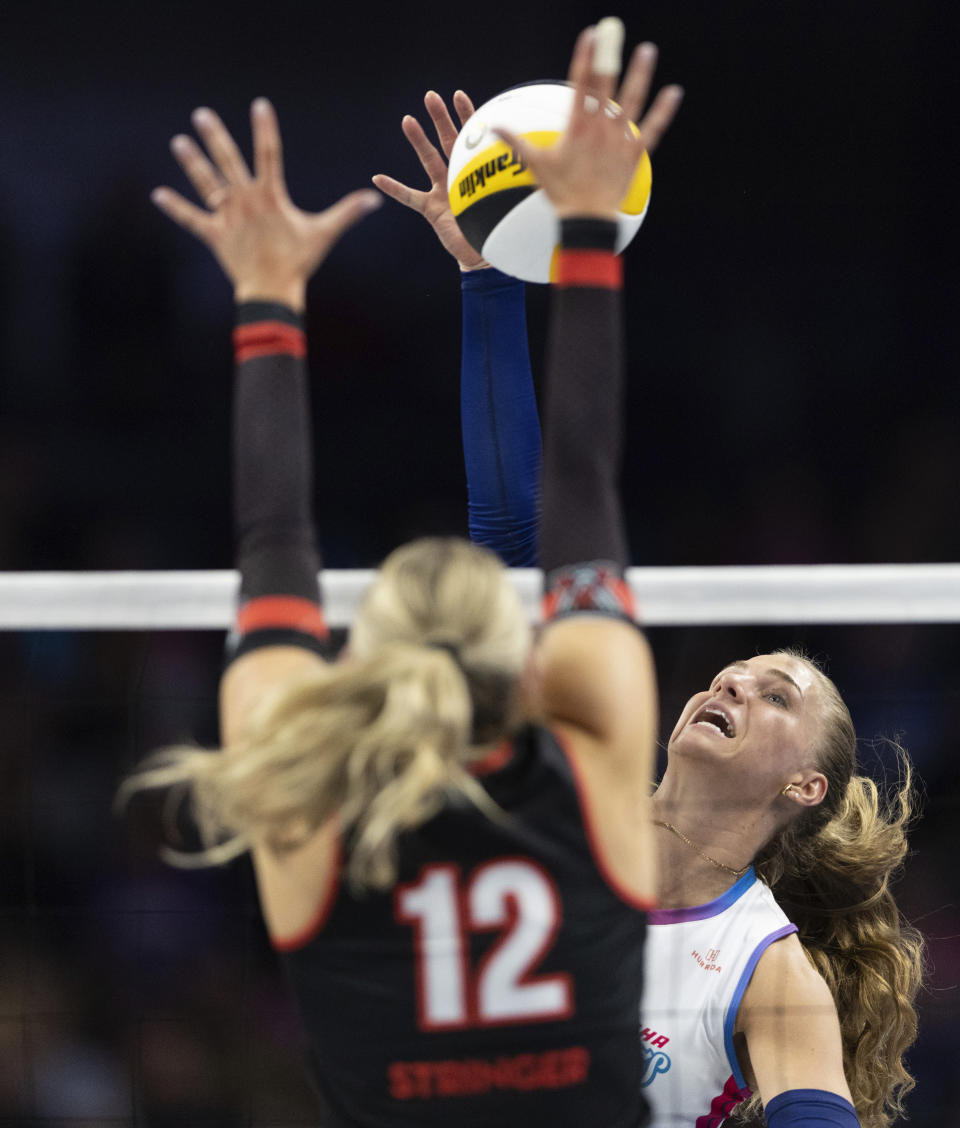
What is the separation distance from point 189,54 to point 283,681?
5.18 meters

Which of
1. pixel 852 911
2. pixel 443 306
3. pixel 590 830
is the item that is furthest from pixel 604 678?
pixel 443 306

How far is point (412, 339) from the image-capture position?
6312mm

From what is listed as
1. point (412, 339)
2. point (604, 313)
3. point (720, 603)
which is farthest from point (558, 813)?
point (412, 339)

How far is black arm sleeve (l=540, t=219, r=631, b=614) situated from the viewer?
184 cm

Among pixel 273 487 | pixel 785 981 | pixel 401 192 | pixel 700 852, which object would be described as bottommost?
pixel 785 981

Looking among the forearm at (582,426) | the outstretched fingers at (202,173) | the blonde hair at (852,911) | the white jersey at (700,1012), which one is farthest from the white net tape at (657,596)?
the outstretched fingers at (202,173)

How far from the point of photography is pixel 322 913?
1.71 meters

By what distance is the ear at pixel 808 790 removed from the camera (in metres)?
3.19

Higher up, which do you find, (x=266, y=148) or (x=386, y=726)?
(x=266, y=148)

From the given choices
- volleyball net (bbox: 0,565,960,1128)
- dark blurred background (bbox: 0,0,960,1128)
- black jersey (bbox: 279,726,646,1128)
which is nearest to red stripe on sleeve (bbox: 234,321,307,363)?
black jersey (bbox: 279,726,646,1128)

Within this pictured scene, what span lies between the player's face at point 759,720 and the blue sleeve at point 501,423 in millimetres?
542

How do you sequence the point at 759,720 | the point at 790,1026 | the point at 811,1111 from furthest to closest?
the point at 759,720, the point at 790,1026, the point at 811,1111

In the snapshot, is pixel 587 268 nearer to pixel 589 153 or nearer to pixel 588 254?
pixel 588 254

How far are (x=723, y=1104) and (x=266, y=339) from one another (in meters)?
2.07
